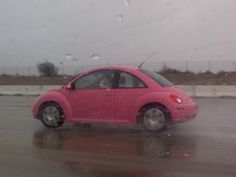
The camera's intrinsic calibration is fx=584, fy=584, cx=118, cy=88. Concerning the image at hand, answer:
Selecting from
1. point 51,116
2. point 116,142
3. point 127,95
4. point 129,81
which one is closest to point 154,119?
point 127,95

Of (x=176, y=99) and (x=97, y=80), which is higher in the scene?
(x=97, y=80)

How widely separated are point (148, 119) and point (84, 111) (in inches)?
61.7

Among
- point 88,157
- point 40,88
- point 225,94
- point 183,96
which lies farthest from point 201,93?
point 88,157

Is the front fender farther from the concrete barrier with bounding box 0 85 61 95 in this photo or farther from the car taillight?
the concrete barrier with bounding box 0 85 61 95

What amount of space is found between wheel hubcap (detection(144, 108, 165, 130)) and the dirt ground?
79.5 feet

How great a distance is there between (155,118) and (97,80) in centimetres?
169

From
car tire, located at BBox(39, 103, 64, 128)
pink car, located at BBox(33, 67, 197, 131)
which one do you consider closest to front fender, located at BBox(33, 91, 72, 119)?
pink car, located at BBox(33, 67, 197, 131)

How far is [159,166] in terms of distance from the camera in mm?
8969

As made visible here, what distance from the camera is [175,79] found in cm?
3953

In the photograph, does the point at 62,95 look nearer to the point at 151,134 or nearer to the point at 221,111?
the point at 151,134

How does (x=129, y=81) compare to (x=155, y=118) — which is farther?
(x=129, y=81)

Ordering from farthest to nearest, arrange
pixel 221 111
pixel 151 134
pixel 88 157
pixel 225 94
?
1. pixel 225 94
2. pixel 221 111
3. pixel 151 134
4. pixel 88 157

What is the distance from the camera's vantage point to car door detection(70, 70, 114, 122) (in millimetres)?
12953

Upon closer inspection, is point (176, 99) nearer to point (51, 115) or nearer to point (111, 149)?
point (111, 149)
